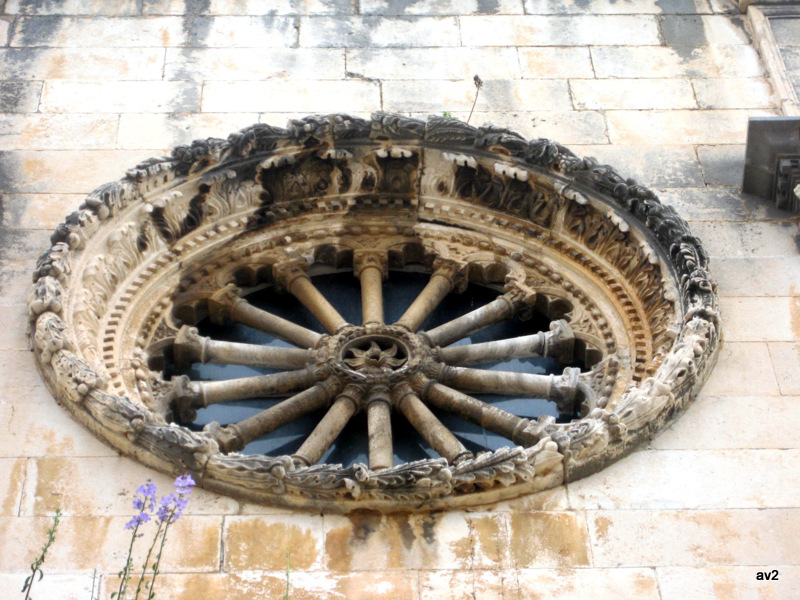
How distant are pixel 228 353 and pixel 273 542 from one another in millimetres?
2374

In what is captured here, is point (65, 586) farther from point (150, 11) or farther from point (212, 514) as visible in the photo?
point (150, 11)

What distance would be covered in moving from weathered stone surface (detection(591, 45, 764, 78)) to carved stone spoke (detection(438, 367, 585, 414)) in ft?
12.2

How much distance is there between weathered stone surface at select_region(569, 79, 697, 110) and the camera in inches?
511

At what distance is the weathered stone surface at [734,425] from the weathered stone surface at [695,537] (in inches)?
25.4

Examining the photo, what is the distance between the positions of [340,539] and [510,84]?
18.1ft

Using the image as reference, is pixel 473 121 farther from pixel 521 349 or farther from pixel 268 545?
pixel 268 545

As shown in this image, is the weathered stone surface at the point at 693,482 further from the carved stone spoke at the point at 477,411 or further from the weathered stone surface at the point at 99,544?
the weathered stone surface at the point at 99,544

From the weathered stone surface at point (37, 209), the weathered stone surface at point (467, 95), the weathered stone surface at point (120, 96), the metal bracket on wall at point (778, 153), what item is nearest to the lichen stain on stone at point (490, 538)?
the metal bracket on wall at point (778, 153)

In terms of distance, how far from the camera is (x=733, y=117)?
12867mm

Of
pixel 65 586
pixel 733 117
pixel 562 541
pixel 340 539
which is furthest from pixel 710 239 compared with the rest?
pixel 65 586

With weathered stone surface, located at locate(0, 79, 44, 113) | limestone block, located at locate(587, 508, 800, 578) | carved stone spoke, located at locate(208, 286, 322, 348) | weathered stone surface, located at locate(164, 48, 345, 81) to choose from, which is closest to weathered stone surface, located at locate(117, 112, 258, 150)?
weathered stone surface, located at locate(164, 48, 345, 81)

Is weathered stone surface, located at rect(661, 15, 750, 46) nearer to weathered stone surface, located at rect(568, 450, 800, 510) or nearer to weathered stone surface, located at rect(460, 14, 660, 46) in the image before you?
weathered stone surface, located at rect(460, 14, 660, 46)

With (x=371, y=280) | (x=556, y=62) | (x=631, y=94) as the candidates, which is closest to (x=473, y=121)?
(x=556, y=62)

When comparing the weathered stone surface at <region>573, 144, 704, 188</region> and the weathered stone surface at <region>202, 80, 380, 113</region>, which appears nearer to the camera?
the weathered stone surface at <region>573, 144, 704, 188</region>
